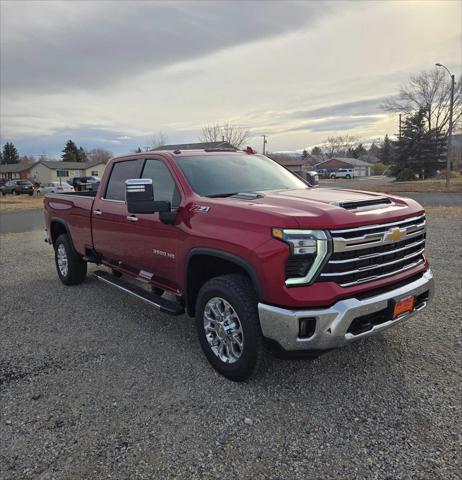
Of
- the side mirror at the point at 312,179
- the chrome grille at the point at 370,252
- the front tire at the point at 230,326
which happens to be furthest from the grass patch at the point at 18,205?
the chrome grille at the point at 370,252

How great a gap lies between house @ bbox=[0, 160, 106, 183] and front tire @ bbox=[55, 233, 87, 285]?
74.9 meters

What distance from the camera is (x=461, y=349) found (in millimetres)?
3902

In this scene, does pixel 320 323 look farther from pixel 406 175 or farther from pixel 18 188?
pixel 406 175

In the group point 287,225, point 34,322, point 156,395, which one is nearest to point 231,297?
point 287,225

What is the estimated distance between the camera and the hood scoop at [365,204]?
325cm

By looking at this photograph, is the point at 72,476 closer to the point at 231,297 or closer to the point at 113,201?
the point at 231,297

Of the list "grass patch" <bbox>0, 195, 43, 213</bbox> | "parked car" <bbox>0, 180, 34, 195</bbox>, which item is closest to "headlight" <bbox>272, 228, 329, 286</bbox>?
"grass patch" <bbox>0, 195, 43, 213</bbox>

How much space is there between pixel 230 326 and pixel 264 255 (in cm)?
75

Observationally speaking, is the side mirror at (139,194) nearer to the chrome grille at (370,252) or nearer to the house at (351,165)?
the chrome grille at (370,252)

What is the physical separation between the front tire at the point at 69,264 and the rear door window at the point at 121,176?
1.49m

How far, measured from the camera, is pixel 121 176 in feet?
17.1

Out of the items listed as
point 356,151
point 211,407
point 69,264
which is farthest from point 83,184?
point 356,151

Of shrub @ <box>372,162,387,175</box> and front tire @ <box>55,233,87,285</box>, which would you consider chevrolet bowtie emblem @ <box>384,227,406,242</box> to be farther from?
shrub @ <box>372,162,387,175</box>

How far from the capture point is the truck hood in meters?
2.96
